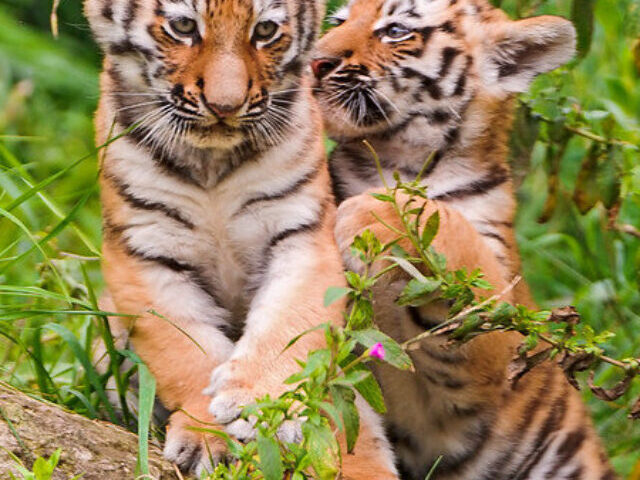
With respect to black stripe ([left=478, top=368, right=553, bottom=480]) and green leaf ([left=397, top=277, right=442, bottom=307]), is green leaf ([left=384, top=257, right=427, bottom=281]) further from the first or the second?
black stripe ([left=478, top=368, right=553, bottom=480])

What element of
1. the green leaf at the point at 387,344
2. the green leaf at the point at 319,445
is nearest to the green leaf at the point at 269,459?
the green leaf at the point at 319,445

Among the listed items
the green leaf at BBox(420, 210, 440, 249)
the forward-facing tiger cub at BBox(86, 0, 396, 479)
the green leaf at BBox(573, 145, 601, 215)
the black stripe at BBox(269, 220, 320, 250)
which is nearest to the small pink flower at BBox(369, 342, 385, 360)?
the green leaf at BBox(420, 210, 440, 249)

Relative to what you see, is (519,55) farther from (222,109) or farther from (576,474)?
(576,474)

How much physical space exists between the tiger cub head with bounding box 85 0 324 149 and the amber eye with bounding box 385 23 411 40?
0.46 meters

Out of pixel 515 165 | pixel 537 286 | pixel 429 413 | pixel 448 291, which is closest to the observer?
pixel 448 291

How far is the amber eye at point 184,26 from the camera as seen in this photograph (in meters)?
2.96

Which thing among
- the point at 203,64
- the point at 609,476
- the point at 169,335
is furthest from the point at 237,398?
the point at 609,476

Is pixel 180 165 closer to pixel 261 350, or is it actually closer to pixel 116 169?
pixel 116 169

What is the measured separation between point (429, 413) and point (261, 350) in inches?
27.1

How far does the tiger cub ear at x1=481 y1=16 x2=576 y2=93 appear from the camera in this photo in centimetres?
363

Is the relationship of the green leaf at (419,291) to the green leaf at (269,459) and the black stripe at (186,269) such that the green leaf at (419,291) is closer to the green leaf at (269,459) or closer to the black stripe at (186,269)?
the green leaf at (269,459)

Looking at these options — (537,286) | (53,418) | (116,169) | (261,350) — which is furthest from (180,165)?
(537,286)

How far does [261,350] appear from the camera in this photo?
2996mm

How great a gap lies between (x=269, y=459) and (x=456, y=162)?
146 centimetres
